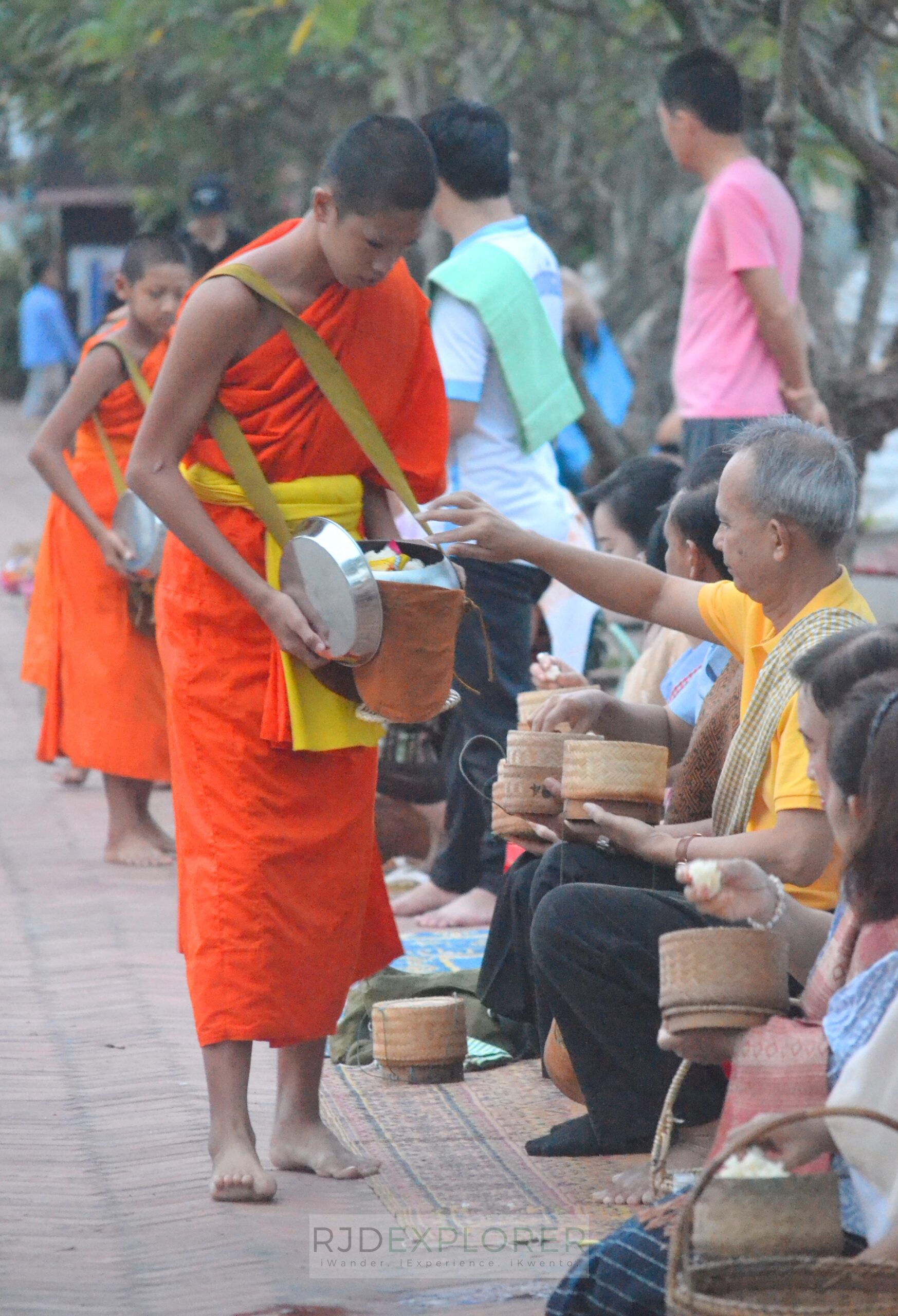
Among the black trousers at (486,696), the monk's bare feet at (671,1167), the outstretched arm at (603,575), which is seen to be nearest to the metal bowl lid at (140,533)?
the black trousers at (486,696)

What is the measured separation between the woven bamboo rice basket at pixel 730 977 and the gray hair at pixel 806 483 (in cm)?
93

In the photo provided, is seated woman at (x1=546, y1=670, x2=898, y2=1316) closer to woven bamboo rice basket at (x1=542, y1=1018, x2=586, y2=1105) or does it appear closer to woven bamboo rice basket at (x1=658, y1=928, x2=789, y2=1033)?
woven bamboo rice basket at (x1=658, y1=928, x2=789, y2=1033)

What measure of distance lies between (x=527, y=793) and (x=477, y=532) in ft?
1.85

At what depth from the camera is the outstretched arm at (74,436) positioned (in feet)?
20.5

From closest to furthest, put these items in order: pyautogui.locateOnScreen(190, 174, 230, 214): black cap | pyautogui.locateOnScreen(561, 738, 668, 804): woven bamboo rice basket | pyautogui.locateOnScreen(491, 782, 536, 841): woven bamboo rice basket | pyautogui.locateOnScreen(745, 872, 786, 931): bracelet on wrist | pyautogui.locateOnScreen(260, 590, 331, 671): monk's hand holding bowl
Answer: pyautogui.locateOnScreen(745, 872, 786, 931): bracelet on wrist → pyautogui.locateOnScreen(260, 590, 331, 671): monk's hand holding bowl → pyautogui.locateOnScreen(561, 738, 668, 804): woven bamboo rice basket → pyautogui.locateOnScreen(491, 782, 536, 841): woven bamboo rice basket → pyautogui.locateOnScreen(190, 174, 230, 214): black cap

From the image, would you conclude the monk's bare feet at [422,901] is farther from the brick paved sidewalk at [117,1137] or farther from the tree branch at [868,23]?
the tree branch at [868,23]

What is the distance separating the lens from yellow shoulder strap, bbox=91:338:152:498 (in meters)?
6.26

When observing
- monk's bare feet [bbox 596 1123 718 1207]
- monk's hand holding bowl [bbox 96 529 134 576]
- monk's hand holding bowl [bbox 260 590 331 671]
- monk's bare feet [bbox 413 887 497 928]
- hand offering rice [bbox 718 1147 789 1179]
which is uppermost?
monk's hand holding bowl [bbox 260 590 331 671]

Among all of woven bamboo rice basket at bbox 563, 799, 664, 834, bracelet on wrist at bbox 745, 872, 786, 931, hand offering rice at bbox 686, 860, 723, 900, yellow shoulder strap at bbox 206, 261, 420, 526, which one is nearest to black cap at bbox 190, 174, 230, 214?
yellow shoulder strap at bbox 206, 261, 420, 526

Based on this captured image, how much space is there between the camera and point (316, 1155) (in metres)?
3.68

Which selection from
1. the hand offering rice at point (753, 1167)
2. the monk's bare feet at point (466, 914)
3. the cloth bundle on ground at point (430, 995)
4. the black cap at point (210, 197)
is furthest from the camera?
the black cap at point (210, 197)

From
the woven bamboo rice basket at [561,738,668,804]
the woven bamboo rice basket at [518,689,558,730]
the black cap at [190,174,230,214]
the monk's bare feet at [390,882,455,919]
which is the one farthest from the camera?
the black cap at [190,174,230,214]

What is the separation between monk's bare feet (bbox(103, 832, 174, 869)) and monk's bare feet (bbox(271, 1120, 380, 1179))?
2.81 m

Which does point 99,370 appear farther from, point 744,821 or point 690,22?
point 744,821
